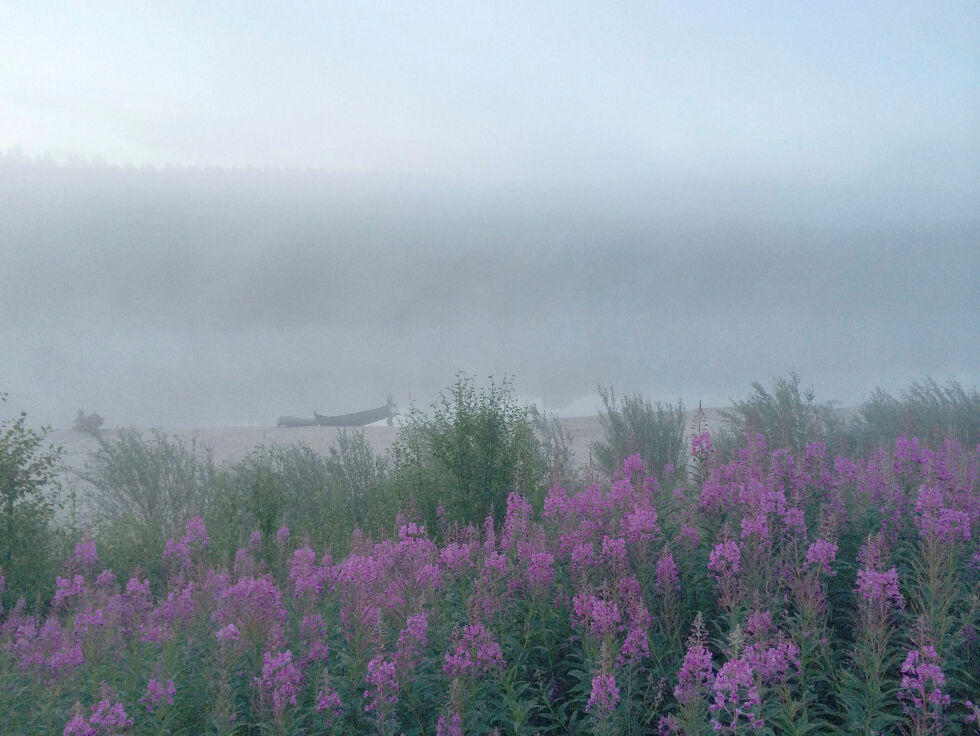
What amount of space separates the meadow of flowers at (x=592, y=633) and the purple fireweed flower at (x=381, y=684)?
0.02m

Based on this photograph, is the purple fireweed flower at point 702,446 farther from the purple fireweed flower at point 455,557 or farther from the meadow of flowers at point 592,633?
the purple fireweed flower at point 455,557

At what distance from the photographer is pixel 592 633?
477 centimetres

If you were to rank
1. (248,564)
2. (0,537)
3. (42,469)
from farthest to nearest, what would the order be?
1. (42,469)
2. (0,537)
3. (248,564)

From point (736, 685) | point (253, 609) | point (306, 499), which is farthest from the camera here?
point (306, 499)

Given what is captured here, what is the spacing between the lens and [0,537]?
1177 cm

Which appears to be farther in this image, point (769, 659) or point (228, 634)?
point (228, 634)

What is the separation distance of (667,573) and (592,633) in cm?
Result: 84

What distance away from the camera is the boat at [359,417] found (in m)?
56.0

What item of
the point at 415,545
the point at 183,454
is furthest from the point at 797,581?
the point at 183,454

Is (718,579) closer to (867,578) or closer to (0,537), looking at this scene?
(867,578)

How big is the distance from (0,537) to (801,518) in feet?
37.5

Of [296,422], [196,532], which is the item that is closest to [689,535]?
[196,532]

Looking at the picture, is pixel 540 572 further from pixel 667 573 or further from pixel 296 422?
pixel 296 422

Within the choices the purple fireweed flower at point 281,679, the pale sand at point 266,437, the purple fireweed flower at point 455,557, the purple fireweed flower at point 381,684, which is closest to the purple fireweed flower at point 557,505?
the purple fireweed flower at point 455,557
